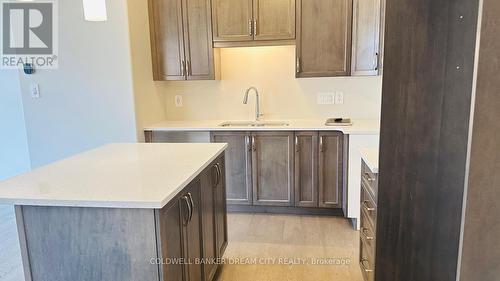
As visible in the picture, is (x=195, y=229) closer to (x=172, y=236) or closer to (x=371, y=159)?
(x=172, y=236)

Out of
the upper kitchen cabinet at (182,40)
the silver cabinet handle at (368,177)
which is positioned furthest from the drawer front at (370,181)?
the upper kitchen cabinet at (182,40)

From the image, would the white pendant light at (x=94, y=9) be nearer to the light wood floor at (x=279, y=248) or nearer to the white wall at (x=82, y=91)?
the white wall at (x=82, y=91)

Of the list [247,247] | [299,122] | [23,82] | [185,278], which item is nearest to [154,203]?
[185,278]

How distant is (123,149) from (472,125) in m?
1.94

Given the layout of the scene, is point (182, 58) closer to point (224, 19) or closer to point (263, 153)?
point (224, 19)

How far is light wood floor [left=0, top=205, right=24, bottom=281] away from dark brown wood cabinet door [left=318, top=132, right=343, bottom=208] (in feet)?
7.92

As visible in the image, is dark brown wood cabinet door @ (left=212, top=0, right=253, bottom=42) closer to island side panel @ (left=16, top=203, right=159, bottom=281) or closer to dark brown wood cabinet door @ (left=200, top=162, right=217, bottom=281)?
dark brown wood cabinet door @ (left=200, top=162, right=217, bottom=281)

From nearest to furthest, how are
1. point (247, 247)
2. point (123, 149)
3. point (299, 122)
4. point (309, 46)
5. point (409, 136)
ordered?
point (409, 136), point (123, 149), point (247, 247), point (309, 46), point (299, 122)

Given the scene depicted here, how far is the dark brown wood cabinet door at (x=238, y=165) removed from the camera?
3324 mm

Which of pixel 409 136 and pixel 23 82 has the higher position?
pixel 23 82

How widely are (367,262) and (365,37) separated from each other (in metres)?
1.96

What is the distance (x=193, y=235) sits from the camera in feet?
5.80

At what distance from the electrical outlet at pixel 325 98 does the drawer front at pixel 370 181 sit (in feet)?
5.28

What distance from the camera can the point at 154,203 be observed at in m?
1.32
